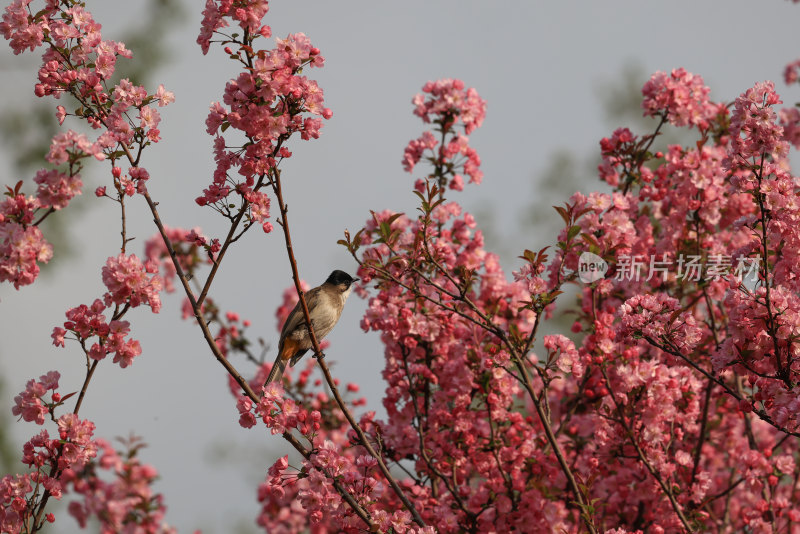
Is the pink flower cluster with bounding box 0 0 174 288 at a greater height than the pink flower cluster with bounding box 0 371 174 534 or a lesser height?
greater

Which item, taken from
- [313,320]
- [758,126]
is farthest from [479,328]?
[758,126]

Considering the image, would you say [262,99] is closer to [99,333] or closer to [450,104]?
[99,333]

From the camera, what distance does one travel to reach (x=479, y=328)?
204 inches

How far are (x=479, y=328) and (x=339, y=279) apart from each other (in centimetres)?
140

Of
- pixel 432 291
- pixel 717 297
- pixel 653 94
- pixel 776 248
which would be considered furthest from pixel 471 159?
pixel 776 248

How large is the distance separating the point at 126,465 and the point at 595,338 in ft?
8.75

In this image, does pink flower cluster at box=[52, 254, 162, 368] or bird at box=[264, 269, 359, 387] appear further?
bird at box=[264, 269, 359, 387]

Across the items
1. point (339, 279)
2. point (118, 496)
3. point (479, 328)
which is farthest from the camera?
point (339, 279)

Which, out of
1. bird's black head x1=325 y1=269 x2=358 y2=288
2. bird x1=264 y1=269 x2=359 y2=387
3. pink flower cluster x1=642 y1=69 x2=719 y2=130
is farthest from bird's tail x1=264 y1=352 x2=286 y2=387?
pink flower cluster x1=642 y1=69 x2=719 y2=130

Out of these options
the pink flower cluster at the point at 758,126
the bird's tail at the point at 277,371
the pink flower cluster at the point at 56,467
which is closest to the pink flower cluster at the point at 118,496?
the pink flower cluster at the point at 56,467

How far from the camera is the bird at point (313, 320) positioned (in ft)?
18.0

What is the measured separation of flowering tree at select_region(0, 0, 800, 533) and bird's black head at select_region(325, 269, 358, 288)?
0.86 meters

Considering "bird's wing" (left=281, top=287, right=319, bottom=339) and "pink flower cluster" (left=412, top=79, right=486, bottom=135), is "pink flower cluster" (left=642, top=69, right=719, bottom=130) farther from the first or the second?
"bird's wing" (left=281, top=287, right=319, bottom=339)

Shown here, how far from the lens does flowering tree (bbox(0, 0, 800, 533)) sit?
126 inches
